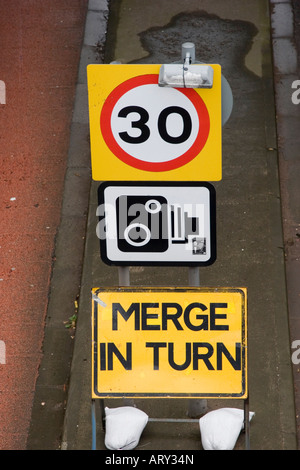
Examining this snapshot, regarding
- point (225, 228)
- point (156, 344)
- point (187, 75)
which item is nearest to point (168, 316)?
point (156, 344)

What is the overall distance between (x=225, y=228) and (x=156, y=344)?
2.78 metres

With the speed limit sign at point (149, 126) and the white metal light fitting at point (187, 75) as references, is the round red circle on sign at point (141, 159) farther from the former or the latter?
the white metal light fitting at point (187, 75)

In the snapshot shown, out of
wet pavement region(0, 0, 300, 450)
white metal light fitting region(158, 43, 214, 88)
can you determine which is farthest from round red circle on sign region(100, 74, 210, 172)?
wet pavement region(0, 0, 300, 450)

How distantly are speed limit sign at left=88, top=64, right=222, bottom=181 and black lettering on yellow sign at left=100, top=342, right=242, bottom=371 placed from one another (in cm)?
104

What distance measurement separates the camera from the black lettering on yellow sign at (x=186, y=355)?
5309 mm

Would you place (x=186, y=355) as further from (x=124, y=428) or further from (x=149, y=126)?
(x=149, y=126)

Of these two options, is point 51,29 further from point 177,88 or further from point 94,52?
point 177,88

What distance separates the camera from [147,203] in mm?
5180

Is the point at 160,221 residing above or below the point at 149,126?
below

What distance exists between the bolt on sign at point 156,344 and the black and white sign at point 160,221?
25 cm

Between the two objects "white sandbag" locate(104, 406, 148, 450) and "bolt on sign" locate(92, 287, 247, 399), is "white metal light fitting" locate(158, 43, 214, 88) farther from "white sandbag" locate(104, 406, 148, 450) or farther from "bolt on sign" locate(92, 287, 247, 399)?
"white sandbag" locate(104, 406, 148, 450)

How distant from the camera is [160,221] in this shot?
5.18m

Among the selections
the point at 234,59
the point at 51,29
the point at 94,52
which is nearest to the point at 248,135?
the point at 234,59

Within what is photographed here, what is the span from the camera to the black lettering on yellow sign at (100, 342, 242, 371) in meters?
5.31
